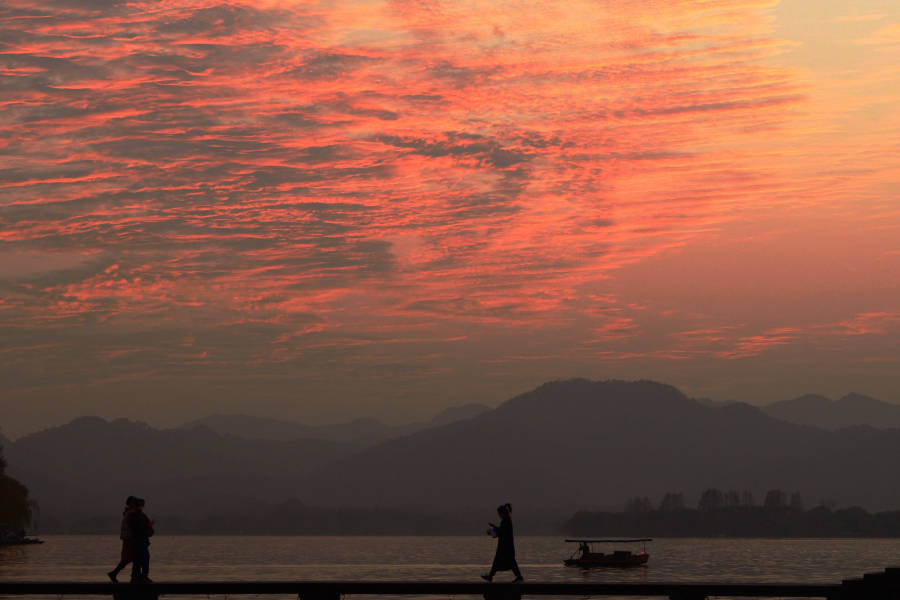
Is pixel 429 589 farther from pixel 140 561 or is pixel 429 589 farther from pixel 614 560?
pixel 614 560

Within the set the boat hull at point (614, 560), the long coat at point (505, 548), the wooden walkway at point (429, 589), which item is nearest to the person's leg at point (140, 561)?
Result: the wooden walkway at point (429, 589)

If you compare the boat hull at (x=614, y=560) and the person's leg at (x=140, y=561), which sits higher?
Result: the person's leg at (x=140, y=561)

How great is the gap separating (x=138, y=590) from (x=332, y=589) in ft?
14.1

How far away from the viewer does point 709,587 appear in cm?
2692

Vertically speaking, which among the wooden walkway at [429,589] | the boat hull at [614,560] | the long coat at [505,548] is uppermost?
the long coat at [505,548]

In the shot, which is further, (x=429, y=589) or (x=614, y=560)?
(x=614, y=560)

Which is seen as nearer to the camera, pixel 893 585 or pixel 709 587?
pixel 893 585

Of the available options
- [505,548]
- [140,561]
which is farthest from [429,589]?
[140,561]

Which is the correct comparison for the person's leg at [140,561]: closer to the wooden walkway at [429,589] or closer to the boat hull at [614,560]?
the wooden walkway at [429,589]

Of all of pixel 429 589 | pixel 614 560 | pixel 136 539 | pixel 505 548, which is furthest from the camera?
pixel 614 560

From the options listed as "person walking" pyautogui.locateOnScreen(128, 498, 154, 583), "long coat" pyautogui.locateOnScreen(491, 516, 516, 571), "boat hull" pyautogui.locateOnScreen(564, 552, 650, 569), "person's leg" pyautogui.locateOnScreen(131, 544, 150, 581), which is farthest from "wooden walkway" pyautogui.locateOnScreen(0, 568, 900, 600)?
"boat hull" pyautogui.locateOnScreen(564, 552, 650, 569)

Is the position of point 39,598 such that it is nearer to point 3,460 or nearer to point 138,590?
point 3,460

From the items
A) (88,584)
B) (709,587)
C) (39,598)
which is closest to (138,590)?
(88,584)

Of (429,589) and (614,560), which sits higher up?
(429,589)
